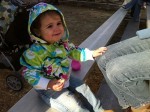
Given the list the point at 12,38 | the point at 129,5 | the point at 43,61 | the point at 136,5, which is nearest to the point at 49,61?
the point at 43,61

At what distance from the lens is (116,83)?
160 centimetres

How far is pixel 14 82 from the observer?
2.96 metres

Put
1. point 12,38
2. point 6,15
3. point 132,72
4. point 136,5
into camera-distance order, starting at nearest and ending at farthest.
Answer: point 132,72
point 12,38
point 6,15
point 136,5

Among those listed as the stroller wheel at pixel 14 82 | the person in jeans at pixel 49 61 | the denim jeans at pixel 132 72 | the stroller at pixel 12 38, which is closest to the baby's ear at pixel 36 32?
the person in jeans at pixel 49 61

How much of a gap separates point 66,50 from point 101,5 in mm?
5973

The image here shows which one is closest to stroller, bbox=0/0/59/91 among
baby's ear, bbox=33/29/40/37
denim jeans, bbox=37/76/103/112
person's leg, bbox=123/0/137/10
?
baby's ear, bbox=33/29/40/37

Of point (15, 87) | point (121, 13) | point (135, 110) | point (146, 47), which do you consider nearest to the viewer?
point (146, 47)

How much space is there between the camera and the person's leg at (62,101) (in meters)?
1.79

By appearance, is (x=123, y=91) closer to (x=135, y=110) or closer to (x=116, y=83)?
(x=116, y=83)

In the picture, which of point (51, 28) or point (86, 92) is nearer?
point (51, 28)

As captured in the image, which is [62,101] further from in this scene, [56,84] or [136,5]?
[136,5]

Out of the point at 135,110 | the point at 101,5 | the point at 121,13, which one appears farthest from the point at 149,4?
the point at 135,110

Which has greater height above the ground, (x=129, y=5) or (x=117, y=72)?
(x=117, y=72)

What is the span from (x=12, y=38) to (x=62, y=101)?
4.00ft
